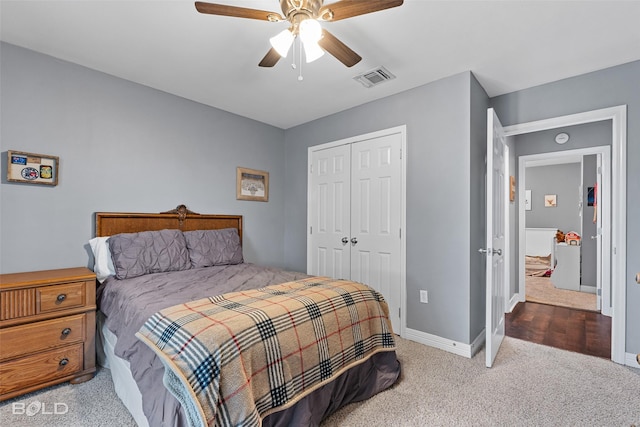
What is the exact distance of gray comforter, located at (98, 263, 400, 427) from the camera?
139cm

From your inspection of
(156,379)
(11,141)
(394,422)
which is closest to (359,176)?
(394,422)

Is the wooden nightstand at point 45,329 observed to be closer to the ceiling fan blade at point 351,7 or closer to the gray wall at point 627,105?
the ceiling fan blade at point 351,7

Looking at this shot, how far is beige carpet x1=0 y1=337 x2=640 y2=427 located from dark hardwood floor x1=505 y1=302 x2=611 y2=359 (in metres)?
0.33

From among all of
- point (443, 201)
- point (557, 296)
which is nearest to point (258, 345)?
point (443, 201)

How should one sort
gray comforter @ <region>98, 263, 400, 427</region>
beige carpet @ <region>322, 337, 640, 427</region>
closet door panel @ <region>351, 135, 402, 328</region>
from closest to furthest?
gray comforter @ <region>98, 263, 400, 427</region>
beige carpet @ <region>322, 337, 640, 427</region>
closet door panel @ <region>351, 135, 402, 328</region>

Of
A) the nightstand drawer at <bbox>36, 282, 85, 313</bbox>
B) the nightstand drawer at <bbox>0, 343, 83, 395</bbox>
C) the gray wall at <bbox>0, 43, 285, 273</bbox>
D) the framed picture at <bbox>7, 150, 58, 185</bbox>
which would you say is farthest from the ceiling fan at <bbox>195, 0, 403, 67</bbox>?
the nightstand drawer at <bbox>0, 343, 83, 395</bbox>

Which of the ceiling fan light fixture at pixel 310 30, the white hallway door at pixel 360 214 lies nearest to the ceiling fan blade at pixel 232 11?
the ceiling fan light fixture at pixel 310 30

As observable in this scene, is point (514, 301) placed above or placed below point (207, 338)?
below

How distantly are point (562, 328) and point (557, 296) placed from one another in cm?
165

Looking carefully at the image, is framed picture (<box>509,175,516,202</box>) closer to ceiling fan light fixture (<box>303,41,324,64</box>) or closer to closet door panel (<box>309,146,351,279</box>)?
closet door panel (<box>309,146,351,279</box>)

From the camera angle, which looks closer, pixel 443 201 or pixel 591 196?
pixel 443 201

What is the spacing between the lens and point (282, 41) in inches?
67.7

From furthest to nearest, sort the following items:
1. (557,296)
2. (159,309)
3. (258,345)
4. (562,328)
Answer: (557,296) → (562,328) → (159,309) → (258,345)

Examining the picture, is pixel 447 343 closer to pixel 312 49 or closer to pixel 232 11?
pixel 312 49
